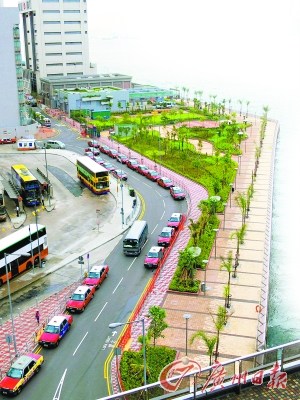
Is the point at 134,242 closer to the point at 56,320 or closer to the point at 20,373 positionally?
the point at 56,320

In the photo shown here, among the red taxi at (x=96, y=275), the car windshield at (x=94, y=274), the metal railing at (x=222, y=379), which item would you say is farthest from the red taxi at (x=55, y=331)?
the metal railing at (x=222, y=379)

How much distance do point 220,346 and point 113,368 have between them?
5.95 metres

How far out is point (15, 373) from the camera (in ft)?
81.2

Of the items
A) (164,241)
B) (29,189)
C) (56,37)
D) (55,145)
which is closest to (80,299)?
(164,241)

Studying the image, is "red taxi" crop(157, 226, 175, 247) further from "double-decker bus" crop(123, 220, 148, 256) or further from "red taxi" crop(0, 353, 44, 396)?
"red taxi" crop(0, 353, 44, 396)

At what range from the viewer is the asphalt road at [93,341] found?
24.6m

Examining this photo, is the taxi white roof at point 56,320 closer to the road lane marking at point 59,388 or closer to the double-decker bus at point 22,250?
the road lane marking at point 59,388

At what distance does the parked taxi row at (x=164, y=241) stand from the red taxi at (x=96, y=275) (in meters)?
3.25

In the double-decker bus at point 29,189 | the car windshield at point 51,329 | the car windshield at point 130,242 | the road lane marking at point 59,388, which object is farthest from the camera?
the double-decker bus at point 29,189

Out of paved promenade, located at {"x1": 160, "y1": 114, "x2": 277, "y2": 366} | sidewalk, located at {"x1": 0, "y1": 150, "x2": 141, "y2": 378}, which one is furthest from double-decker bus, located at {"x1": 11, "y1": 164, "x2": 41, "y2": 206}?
paved promenade, located at {"x1": 160, "y1": 114, "x2": 277, "y2": 366}

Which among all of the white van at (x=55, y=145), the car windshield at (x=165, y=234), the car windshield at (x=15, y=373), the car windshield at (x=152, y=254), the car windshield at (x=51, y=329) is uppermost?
the white van at (x=55, y=145)

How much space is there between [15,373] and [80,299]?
7.76 m

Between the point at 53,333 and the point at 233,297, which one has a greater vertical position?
the point at 53,333

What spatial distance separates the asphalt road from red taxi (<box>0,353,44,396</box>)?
0.36 meters
